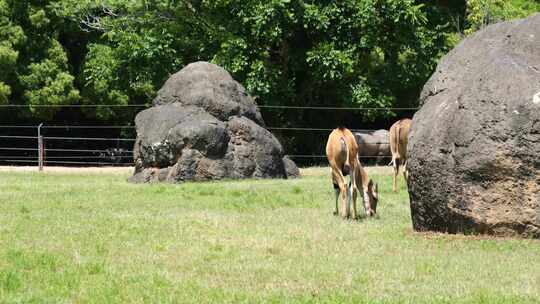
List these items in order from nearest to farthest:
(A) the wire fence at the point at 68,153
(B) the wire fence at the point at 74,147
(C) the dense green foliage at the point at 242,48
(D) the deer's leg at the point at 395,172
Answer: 1. (D) the deer's leg at the point at 395,172
2. (C) the dense green foliage at the point at 242,48
3. (B) the wire fence at the point at 74,147
4. (A) the wire fence at the point at 68,153

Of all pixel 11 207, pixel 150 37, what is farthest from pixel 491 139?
pixel 150 37

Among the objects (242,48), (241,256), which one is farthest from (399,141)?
(241,256)

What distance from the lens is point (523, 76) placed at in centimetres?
1175

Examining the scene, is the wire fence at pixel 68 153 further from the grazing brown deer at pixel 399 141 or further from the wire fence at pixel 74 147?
the grazing brown deer at pixel 399 141

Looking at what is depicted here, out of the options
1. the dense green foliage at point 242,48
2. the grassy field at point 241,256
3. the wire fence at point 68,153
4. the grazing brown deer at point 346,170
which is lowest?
the wire fence at point 68,153

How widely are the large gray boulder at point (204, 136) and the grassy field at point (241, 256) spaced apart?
5126 millimetres

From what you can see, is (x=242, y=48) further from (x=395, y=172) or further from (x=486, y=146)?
(x=486, y=146)

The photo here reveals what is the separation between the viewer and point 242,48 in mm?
29453

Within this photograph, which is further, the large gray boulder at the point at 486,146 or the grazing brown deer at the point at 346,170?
the grazing brown deer at the point at 346,170

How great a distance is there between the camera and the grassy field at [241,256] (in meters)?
8.63

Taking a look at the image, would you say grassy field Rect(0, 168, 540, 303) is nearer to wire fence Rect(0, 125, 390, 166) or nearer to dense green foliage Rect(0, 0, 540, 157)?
dense green foliage Rect(0, 0, 540, 157)

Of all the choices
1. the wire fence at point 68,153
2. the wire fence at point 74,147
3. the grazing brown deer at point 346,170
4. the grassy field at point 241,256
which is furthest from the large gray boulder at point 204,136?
the wire fence at point 68,153

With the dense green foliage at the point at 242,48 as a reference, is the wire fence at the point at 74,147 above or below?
below

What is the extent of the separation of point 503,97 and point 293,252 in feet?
10.9
